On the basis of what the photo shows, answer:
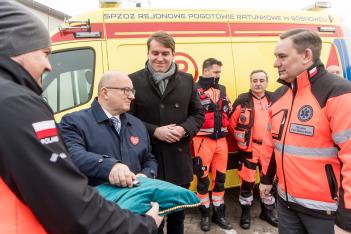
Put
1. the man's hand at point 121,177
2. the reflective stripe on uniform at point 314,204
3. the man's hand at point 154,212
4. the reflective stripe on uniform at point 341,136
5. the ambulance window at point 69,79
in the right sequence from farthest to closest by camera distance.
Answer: the ambulance window at point 69,79 → the reflective stripe on uniform at point 314,204 → the reflective stripe on uniform at point 341,136 → the man's hand at point 121,177 → the man's hand at point 154,212

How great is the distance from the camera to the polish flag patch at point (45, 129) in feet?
3.12

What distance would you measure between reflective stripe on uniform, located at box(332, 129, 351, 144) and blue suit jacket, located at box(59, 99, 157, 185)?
1.14 m

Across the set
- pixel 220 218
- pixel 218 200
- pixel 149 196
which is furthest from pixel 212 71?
pixel 149 196

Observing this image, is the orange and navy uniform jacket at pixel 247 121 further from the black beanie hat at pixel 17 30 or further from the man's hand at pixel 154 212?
the black beanie hat at pixel 17 30

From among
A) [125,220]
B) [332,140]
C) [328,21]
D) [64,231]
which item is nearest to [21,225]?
[64,231]

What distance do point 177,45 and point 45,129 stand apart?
11.4 feet

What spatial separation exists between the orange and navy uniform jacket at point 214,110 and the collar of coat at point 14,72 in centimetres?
317

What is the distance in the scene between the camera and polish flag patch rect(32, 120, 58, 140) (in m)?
0.95

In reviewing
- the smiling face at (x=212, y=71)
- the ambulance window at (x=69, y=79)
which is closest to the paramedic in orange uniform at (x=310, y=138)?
the smiling face at (x=212, y=71)

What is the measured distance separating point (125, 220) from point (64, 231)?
220 mm

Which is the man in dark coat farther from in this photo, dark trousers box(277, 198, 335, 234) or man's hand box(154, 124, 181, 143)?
dark trousers box(277, 198, 335, 234)

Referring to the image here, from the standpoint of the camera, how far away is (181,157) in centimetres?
303

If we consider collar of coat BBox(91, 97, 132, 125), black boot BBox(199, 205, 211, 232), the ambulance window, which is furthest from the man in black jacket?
black boot BBox(199, 205, 211, 232)

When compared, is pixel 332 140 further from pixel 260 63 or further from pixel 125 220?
pixel 260 63
